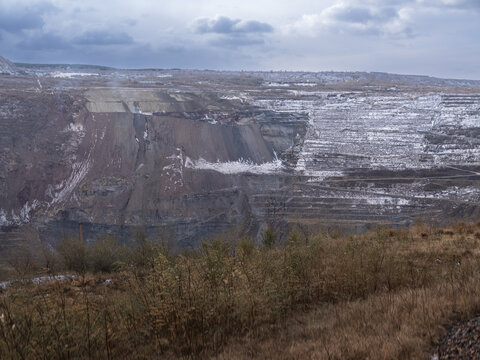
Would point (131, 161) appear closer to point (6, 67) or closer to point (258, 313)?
point (258, 313)

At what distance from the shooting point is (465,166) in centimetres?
2673

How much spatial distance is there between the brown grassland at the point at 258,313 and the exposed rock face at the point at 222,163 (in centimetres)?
1629

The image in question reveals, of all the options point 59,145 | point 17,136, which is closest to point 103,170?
point 59,145

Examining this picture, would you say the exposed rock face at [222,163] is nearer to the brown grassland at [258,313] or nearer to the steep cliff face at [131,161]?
the steep cliff face at [131,161]

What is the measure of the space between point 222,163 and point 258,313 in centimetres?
2381

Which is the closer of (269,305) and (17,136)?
(269,305)

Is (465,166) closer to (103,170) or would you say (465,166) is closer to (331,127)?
(331,127)

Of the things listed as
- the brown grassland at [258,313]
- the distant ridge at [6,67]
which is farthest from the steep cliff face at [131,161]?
the distant ridge at [6,67]

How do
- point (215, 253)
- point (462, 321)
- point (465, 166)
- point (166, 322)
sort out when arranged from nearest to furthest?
1. point (462, 321)
2. point (166, 322)
3. point (215, 253)
4. point (465, 166)

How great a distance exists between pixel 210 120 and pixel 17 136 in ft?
42.6

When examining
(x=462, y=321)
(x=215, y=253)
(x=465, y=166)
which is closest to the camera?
(x=462, y=321)

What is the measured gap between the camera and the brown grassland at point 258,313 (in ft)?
13.1

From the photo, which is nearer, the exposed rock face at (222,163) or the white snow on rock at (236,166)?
the exposed rock face at (222,163)

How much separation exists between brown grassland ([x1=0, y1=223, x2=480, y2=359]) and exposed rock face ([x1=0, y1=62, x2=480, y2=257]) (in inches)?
641
